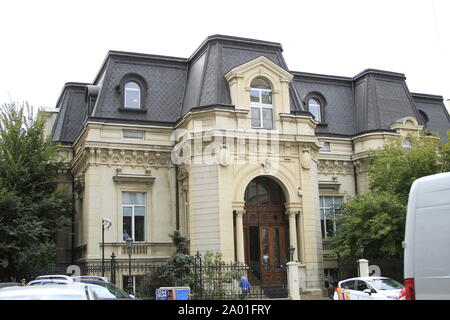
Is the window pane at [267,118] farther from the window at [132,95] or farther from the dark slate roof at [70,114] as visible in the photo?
the dark slate roof at [70,114]

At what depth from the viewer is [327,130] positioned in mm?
35500

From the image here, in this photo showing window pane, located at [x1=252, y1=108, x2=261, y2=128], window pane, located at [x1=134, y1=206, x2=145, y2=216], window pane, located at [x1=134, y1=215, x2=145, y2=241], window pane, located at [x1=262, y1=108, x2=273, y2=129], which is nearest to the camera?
window pane, located at [x1=252, y1=108, x2=261, y2=128]

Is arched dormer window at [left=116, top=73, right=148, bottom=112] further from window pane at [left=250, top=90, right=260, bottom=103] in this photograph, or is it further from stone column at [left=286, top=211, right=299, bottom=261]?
stone column at [left=286, top=211, right=299, bottom=261]

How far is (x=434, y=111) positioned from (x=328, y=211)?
12482 mm

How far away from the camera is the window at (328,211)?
111ft

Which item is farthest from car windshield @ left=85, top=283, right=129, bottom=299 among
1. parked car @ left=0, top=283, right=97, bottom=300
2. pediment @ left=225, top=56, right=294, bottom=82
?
pediment @ left=225, top=56, right=294, bottom=82

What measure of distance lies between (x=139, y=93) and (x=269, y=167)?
8.76 metres

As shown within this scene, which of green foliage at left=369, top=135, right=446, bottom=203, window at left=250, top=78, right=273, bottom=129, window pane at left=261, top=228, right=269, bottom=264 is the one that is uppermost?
window at left=250, top=78, right=273, bottom=129

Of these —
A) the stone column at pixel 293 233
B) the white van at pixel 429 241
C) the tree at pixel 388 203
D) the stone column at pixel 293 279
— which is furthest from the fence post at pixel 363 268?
the white van at pixel 429 241

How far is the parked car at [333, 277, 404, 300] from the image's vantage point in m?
19.9

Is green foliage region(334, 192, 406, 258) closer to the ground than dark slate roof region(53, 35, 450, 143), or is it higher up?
closer to the ground

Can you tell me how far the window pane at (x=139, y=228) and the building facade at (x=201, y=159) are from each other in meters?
0.06

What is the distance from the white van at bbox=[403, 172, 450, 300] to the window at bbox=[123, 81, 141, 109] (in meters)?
23.6
